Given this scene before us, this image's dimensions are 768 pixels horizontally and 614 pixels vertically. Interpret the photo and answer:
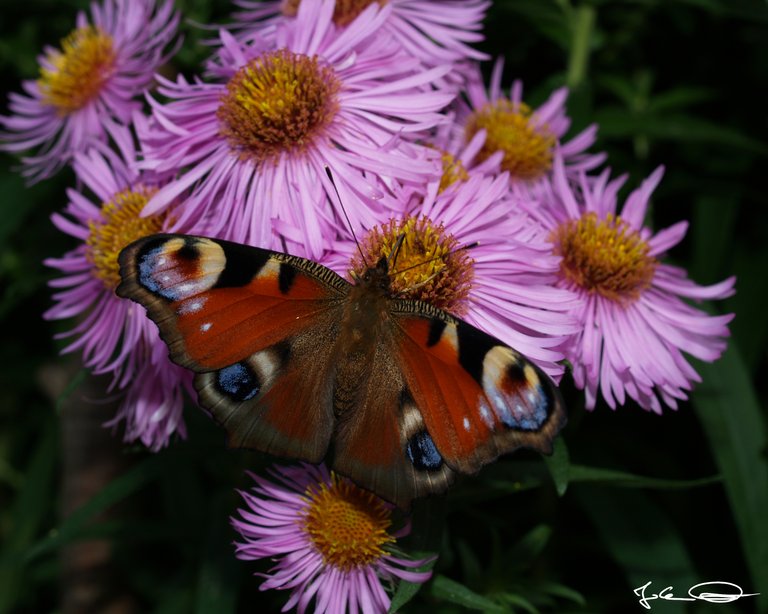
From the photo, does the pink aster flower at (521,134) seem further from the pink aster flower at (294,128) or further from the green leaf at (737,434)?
the green leaf at (737,434)

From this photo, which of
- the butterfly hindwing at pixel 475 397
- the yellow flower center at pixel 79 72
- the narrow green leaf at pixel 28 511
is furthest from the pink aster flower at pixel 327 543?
the narrow green leaf at pixel 28 511

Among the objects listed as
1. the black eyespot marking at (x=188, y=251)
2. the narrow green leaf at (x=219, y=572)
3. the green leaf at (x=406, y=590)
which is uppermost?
the black eyespot marking at (x=188, y=251)

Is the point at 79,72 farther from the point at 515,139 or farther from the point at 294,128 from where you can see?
the point at 515,139

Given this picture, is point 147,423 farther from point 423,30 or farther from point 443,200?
point 423,30

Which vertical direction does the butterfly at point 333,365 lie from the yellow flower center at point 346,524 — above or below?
above

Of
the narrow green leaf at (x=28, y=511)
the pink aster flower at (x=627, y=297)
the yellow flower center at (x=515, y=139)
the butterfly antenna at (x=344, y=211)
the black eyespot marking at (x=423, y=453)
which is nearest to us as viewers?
the black eyespot marking at (x=423, y=453)

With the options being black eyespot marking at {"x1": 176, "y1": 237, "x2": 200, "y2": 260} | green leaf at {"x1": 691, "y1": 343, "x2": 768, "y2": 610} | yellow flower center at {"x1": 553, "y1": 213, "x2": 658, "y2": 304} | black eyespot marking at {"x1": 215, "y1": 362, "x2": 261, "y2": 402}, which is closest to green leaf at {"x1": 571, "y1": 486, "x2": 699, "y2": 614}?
green leaf at {"x1": 691, "y1": 343, "x2": 768, "y2": 610}

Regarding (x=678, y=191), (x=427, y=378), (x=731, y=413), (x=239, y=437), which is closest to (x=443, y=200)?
(x=427, y=378)

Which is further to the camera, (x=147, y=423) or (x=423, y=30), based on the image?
(x=423, y=30)
